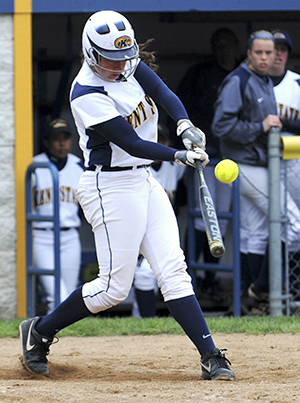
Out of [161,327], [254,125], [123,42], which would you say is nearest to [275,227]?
[254,125]

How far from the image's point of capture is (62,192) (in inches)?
217

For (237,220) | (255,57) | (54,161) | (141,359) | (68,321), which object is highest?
(255,57)

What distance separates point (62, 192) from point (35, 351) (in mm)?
2290

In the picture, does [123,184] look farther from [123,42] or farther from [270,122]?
[270,122]

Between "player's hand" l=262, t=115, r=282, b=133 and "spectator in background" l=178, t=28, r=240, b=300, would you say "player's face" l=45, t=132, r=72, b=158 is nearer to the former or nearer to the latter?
"spectator in background" l=178, t=28, r=240, b=300

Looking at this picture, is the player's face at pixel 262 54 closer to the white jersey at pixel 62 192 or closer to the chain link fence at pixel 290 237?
the chain link fence at pixel 290 237

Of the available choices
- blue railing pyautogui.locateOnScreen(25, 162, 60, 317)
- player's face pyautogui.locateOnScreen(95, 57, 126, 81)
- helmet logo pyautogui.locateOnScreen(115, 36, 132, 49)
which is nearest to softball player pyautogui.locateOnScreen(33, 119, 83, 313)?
blue railing pyautogui.locateOnScreen(25, 162, 60, 317)

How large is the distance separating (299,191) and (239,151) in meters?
0.54

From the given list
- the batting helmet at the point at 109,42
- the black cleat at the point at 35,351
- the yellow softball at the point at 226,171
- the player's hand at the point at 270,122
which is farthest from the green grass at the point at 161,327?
the batting helmet at the point at 109,42

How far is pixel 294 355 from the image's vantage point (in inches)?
142

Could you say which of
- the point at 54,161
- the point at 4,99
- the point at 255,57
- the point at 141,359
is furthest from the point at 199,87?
the point at 141,359

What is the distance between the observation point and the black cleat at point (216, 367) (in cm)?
301

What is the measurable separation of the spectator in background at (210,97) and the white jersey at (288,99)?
63 cm

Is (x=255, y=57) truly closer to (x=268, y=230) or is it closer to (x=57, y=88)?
(x=268, y=230)
